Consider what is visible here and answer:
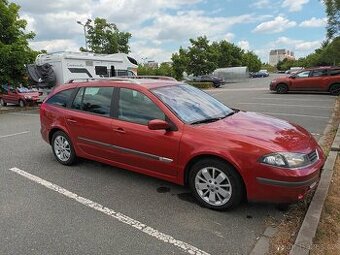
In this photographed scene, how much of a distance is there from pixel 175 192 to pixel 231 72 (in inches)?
1737

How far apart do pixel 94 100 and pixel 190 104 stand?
1634 millimetres

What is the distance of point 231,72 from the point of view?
47.2 meters

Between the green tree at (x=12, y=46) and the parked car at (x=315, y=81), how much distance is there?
14292mm

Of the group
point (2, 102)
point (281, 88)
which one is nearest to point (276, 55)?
point (281, 88)

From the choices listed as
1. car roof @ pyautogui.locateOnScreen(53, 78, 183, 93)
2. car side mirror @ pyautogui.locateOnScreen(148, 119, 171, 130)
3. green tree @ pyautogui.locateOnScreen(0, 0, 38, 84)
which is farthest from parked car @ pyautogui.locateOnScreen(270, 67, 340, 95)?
car side mirror @ pyautogui.locateOnScreen(148, 119, 171, 130)

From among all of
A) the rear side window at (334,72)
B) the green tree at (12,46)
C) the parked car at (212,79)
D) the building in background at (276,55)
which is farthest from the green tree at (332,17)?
the building in background at (276,55)

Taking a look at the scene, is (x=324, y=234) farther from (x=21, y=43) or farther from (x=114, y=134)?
(x=21, y=43)

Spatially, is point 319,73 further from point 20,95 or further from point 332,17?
point 20,95

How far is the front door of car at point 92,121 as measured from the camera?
16.8 feet

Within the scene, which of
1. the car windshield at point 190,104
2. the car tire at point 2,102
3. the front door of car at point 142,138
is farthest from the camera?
the car tire at point 2,102

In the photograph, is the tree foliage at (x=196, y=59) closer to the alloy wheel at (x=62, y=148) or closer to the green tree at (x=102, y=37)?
the green tree at (x=102, y=37)

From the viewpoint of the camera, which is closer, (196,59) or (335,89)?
(335,89)

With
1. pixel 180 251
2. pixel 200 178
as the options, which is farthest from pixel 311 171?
pixel 180 251

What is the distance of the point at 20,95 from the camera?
19.7 m
